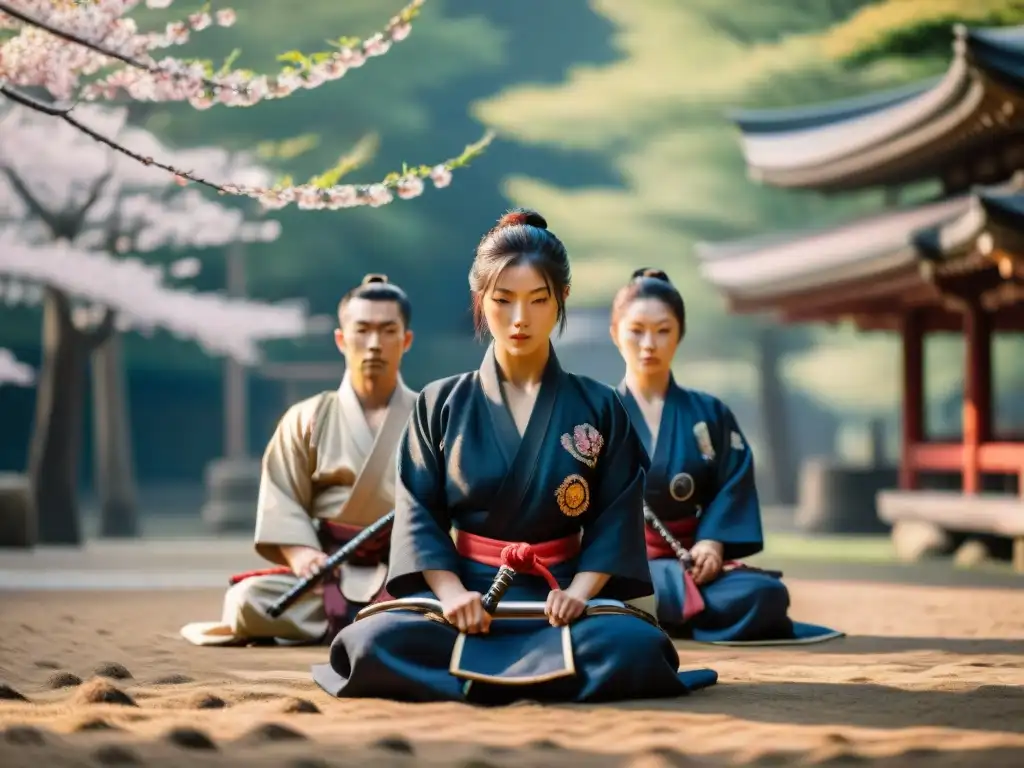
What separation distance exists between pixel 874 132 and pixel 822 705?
32.9 feet

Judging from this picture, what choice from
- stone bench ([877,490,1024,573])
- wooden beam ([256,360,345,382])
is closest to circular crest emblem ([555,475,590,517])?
stone bench ([877,490,1024,573])

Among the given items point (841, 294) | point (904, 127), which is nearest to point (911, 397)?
point (841, 294)

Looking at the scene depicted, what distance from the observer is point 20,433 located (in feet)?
68.3

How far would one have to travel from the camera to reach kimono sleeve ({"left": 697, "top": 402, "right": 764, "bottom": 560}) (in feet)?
20.2

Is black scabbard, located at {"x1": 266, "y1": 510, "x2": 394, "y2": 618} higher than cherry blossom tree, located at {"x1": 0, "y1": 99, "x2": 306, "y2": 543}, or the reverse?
cherry blossom tree, located at {"x1": 0, "y1": 99, "x2": 306, "y2": 543}

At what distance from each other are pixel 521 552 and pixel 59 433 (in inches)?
429

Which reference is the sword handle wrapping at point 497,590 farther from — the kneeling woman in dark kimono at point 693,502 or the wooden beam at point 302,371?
the wooden beam at point 302,371

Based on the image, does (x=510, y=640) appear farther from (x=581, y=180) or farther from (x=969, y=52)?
(x=581, y=180)

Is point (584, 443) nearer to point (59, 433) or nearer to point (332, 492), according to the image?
point (332, 492)

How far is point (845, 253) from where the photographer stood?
533 inches

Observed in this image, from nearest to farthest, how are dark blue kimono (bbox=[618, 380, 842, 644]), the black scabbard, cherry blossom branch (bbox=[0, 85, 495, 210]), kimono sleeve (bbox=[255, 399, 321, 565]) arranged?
1. cherry blossom branch (bbox=[0, 85, 495, 210])
2. the black scabbard
3. kimono sleeve (bbox=[255, 399, 321, 565])
4. dark blue kimono (bbox=[618, 380, 842, 644])

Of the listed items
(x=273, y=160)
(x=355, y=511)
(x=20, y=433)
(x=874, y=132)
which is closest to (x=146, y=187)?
(x=273, y=160)

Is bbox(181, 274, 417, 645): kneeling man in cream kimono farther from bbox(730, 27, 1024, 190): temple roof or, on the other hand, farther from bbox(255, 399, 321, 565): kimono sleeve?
bbox(730, 27, 1024, 190): temple roof

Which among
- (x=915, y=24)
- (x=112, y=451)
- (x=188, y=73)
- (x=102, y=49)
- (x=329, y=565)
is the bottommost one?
(x=329, y=565)
